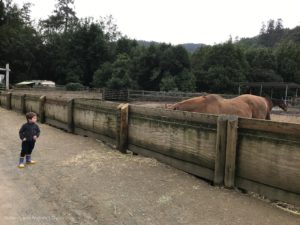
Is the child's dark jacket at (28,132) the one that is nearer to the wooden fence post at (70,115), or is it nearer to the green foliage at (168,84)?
the wooden fence post at (70,115)

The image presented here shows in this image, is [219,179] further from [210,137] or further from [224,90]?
[224,90]

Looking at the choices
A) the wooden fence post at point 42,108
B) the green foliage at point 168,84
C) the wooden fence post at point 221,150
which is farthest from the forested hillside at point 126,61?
the wooden fence post at point 221,150

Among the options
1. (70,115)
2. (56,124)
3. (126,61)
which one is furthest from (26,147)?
(126,61)

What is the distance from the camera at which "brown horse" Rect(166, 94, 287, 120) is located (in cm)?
725

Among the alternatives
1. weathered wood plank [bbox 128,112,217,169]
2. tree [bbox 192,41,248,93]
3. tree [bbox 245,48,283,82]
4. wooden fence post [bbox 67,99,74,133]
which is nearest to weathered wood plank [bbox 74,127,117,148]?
wooden fence post [bbox 67,99,74,133]

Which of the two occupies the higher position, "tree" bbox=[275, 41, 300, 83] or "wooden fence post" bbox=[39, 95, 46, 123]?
"tree" bbox=[275, 41, 300, 83]

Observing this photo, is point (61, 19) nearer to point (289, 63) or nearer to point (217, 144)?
point (289, 63)

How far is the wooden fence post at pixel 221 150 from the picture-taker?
5059mm

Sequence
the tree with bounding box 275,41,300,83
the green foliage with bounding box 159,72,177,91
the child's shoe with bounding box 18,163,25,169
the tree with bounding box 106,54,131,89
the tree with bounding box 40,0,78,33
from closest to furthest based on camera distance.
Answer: the child's shoe with bounding box 18,163,25,169
the green foliage with bounding box 159,72,177,91
the tree with bounding box 106,54,131,89
the tree with bounding box 275,41,300,83
the tree with bounding box 40,0,78,33

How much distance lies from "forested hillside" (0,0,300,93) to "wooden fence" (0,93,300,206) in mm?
38689

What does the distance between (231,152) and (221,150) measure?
18 centimetres

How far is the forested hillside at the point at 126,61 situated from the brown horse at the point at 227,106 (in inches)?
1476

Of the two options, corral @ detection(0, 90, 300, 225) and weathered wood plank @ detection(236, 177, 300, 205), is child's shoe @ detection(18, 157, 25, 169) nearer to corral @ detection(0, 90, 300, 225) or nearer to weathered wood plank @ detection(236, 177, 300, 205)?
corral @ detection(0, 90, 300, 225)

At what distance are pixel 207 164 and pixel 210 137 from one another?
16.5 inches
